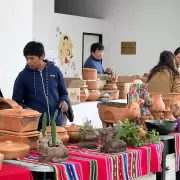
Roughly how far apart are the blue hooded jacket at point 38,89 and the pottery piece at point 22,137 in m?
1.04

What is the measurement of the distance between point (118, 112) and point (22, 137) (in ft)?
3.50

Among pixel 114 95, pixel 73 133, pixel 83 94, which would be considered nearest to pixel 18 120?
pixel 73 133

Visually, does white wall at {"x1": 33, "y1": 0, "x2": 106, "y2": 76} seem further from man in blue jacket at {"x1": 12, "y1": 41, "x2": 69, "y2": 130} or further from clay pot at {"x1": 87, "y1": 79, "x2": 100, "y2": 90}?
man in blue jacket at {"x1": 12, "y1": 41, "x2": 69, "y2": 130}

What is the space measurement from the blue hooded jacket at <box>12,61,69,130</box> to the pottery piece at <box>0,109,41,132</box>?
1020 mm

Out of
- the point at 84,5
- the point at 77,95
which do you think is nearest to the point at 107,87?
the point at 77,95

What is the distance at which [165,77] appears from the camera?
4.57 meters

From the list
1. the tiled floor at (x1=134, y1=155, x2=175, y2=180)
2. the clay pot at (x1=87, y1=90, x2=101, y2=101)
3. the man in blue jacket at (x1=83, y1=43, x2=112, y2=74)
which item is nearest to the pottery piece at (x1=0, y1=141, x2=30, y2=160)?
the tiled floor at (x1=134, y1=155, x2=175, y2=180)

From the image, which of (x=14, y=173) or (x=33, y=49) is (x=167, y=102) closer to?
(x=33, y=49)

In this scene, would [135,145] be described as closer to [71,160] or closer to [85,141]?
[85,141]

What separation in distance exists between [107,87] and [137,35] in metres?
4.51

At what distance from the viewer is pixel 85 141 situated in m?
2.90

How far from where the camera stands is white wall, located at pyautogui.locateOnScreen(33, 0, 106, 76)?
889cm

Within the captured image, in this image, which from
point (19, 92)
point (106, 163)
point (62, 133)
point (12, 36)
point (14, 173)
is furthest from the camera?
point (12, 36)

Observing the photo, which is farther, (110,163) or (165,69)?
(165,69)
